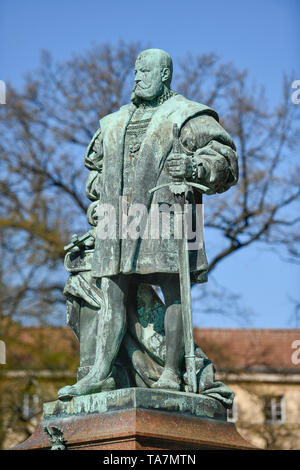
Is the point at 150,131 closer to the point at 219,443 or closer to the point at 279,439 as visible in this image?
the point at 219,443

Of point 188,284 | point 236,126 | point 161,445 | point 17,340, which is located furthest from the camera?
point 17,340

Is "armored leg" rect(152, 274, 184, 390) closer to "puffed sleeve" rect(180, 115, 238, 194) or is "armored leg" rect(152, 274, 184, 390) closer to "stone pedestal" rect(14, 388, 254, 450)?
"stone pedestal" rect(14, 388, 254, 450)

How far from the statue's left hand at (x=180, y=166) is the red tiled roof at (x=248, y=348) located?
14974 mm

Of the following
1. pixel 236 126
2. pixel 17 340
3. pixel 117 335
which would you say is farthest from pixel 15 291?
pixel 117 335

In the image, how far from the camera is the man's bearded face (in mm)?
8758

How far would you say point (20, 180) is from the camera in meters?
23.8

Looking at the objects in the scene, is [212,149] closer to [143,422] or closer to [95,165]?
[95,165]

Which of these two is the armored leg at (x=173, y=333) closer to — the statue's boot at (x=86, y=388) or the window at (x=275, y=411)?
the statue's boot at (x=86, y=388)

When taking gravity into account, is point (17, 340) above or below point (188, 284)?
above

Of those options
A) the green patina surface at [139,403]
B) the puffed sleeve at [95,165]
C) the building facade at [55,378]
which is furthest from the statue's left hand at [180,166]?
the building facade at [55,378]

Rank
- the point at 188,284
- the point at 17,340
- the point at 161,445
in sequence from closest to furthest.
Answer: the point at 161,445 < the point at 188,284 < the point at 17,340

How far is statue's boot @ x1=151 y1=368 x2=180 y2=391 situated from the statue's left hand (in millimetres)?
1419

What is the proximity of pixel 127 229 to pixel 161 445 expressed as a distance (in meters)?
1.67

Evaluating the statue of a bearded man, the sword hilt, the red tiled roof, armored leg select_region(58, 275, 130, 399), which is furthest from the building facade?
the sword hilt
